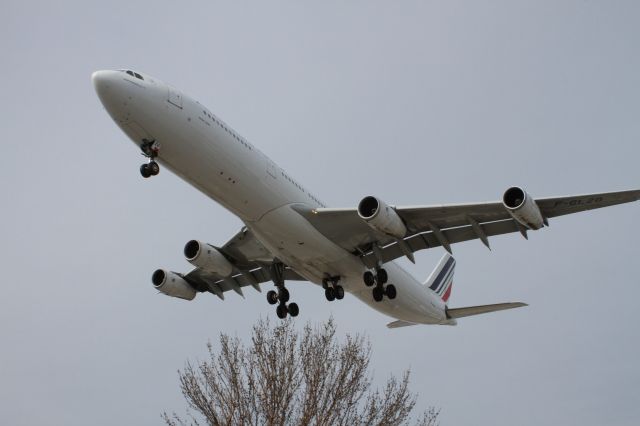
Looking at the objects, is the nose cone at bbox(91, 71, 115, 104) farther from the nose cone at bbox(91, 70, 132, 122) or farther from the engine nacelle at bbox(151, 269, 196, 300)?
the engine nacelle at bbox(151, 269, 196, 300)

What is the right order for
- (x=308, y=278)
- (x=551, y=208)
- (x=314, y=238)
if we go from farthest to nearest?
(x=308, y=278) → (x=314, y=238) → (x=551, y=208)

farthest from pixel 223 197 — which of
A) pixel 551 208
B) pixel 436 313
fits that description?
pixel 436 313

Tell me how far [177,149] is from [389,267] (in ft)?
36.5

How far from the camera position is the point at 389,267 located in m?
29.8

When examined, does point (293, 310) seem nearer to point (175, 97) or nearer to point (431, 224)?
point (431, 224)

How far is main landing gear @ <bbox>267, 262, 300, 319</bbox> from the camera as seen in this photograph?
30.1m

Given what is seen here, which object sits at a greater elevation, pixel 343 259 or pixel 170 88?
pixel 170 88

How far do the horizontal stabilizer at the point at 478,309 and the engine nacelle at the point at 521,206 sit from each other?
639cm

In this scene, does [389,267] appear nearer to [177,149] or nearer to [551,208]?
[551,208]

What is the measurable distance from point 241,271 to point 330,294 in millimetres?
4462

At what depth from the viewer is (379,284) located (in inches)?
1096

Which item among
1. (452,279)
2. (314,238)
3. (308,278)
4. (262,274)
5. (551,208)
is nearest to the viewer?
(551,208)

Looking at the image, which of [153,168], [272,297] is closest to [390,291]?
[272,297]

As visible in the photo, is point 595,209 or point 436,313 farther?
point 436,313
